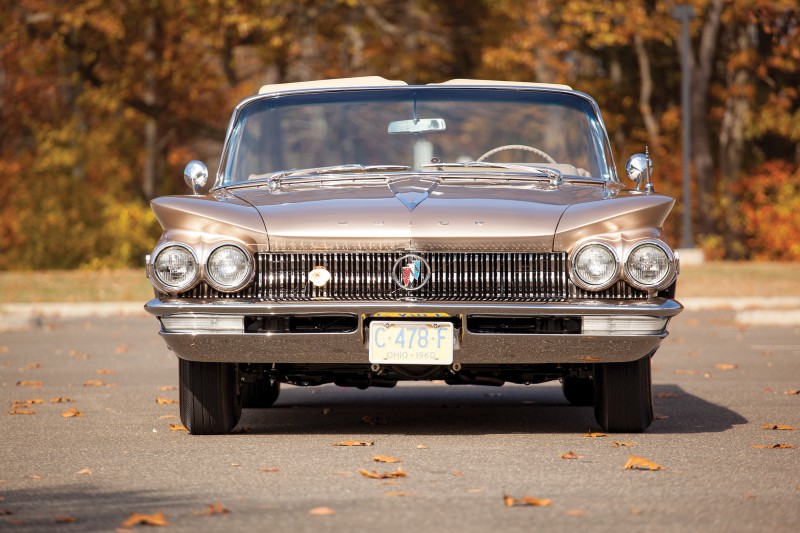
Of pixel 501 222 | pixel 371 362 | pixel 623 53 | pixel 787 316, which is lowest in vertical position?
pixel 787 316

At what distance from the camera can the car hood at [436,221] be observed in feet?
21.4

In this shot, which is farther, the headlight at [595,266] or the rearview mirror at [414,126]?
the rearview mirror at [414,126]

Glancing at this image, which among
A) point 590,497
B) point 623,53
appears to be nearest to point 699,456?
point 590,497

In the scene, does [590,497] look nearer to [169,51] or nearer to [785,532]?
[785,532]

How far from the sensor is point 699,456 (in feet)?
21.0

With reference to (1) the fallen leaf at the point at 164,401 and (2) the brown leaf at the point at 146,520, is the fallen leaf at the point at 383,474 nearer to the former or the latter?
(2) the brown leaf at the point at 146,520

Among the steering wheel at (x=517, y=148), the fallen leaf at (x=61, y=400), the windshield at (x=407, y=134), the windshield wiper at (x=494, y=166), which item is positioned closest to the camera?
the windshield wiper at (x=494, y=166)

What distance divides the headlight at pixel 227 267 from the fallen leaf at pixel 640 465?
1.89 m

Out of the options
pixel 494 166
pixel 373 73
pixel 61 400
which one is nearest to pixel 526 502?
pixel 494 166

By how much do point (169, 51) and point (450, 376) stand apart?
29071 mm

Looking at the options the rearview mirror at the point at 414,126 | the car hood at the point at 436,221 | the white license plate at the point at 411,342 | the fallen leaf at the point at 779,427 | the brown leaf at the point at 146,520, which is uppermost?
the rearview mirror at the point at 414,126

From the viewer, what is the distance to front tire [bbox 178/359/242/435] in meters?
6.96

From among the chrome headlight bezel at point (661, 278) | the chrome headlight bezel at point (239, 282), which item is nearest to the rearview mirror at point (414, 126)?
the chrome headlight bezel at point (239, 282)

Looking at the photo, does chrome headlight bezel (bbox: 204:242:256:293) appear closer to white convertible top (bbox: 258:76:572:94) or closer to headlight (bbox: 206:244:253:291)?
headlight (bbox: 206:244:253:291)
